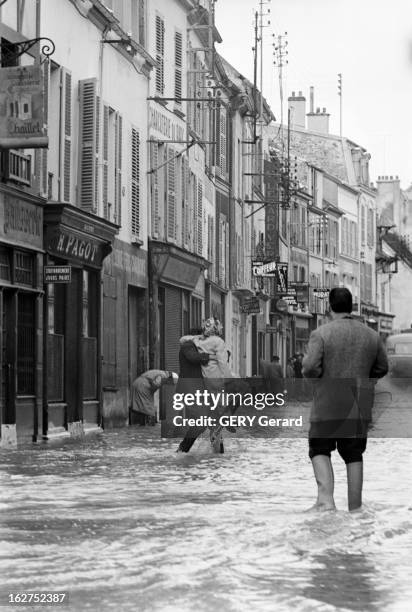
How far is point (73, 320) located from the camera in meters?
24.2

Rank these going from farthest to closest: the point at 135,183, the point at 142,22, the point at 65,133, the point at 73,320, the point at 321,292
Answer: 1. the point at 321,292
2. the point at 142,22
3. the point at 135,183
4. the point at 73,320
5. the point at 65,133

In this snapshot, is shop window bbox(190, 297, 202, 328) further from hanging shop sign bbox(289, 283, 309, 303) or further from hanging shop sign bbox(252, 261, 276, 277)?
hanging shop sign bbox(289, 283, 309, 303)

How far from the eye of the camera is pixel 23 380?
21406mm

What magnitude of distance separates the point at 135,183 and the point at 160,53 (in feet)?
14.4

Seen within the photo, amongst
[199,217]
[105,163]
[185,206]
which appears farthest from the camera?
[199,217]

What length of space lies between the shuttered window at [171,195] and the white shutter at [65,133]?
26.1 ft

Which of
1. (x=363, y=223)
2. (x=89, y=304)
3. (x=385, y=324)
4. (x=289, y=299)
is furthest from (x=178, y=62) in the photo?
(x=385, y=324)

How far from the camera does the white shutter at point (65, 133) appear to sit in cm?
2356

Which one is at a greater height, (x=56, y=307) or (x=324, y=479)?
(x=56, y=307)

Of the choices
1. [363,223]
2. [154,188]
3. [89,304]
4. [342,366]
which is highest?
[363,223]

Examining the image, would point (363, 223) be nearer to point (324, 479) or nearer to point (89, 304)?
point (89, 304)

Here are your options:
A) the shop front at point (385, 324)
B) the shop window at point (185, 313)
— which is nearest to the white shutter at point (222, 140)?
the shop window at point (185, 313)

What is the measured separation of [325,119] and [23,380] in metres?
68.8

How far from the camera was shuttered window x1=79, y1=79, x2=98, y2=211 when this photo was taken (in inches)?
979
